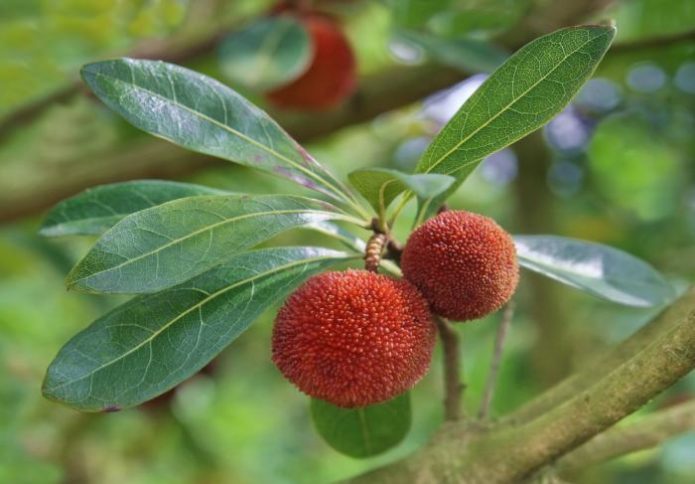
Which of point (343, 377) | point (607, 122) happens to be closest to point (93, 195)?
point (343, 377)

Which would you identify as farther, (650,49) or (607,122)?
(607,122)

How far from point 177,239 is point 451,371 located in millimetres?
323

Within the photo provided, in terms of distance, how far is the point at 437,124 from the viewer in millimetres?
2234

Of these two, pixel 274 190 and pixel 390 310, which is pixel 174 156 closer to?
pixel 274 190

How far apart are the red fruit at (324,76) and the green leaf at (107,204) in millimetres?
730

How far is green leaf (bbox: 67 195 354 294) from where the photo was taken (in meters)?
0.65

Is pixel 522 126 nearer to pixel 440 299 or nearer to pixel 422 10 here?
pixel 440 299

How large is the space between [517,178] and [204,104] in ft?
4.29

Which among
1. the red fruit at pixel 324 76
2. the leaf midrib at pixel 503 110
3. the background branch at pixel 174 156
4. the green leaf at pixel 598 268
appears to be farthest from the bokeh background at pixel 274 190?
the leaf midrib at pixel 503 110

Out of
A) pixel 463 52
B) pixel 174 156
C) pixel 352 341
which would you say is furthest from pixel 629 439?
pixel 174 156

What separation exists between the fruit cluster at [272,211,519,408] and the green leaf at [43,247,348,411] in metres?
0.06

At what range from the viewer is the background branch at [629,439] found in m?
0.90

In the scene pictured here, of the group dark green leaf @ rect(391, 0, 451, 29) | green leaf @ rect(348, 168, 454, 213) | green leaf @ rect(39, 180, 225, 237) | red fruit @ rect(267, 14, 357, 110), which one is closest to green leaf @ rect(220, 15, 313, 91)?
red fruit @ rect(267, 14, 357, 110)

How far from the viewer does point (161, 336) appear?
28.9 inches
